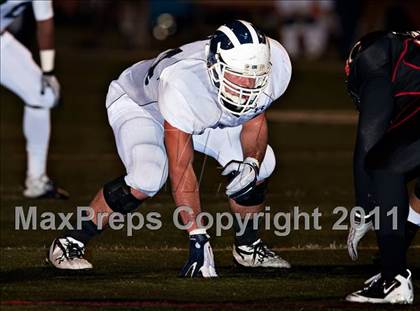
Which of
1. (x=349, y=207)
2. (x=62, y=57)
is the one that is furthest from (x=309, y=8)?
(x=349, y=207)

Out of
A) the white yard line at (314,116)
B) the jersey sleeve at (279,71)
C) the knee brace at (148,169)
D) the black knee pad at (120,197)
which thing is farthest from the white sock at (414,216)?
the white yard line at (314,116)

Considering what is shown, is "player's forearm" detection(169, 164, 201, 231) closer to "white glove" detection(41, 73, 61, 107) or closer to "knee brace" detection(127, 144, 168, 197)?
"knee brace" detection(127, 144, 168, 197)

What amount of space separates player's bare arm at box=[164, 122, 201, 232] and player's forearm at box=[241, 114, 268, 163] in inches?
17.9

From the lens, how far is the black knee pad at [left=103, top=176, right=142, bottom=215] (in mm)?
6812

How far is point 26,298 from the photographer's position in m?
5.92

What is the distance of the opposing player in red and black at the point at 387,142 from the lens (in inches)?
231

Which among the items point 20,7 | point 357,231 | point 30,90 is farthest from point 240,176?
point 20,7

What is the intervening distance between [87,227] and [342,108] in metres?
Result: 11.1

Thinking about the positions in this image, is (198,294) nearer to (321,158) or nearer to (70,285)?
(70,285)

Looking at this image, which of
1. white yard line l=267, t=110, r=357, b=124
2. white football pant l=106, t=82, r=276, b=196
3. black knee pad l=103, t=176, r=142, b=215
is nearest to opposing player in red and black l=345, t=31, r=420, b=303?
white football pant l=106, t=82, r=276, b=196

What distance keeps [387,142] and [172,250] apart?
2016mm

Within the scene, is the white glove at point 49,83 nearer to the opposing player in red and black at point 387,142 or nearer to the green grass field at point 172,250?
the green grass field at point 172,250

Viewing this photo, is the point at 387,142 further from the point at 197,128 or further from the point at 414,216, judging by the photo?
the point at 197,128

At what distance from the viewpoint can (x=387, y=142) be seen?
5.88m
